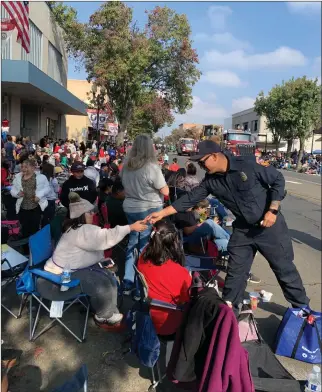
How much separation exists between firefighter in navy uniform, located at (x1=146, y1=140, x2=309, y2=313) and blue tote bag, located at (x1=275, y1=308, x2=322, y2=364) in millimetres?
261

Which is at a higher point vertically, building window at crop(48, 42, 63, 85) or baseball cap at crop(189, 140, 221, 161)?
building window at crop(48, 42, 63, 85)

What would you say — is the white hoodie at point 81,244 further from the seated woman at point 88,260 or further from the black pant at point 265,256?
the black pant at point 265,256

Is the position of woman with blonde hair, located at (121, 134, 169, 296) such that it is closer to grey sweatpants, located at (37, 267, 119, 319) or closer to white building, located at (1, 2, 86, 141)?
grey sweatpants, located at (37, 267, 119, 319)

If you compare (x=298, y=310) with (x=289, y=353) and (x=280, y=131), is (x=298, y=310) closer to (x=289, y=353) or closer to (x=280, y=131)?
(x=289, y=353)

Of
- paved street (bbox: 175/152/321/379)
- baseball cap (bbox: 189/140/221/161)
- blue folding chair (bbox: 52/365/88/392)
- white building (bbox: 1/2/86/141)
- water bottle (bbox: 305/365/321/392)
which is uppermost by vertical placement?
white building (bbox: 1/2/86/141)

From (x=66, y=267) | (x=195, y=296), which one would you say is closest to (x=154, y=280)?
(x=195, y=296)

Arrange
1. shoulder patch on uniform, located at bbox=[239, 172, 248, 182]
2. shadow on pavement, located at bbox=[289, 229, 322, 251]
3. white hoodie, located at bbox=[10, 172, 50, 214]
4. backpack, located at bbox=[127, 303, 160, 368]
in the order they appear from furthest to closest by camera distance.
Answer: shadow on pavement, located at bbox=[289, 229, 322, 251] → white hoodie, located at bbox=[10, 172, 50, 214] → shoulder patch on uniform, located at bbox=[239, 172, 248, 182] → backpack, located at bbox=[127, 303, 160, 368]

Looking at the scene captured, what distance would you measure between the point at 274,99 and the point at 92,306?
4165 cm

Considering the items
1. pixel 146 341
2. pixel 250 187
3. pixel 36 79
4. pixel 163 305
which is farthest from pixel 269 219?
pixel 36 79

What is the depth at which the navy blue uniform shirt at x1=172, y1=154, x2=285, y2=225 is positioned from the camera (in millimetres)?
3443

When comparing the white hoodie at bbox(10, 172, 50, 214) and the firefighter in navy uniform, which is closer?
the firefighter in navy uniform

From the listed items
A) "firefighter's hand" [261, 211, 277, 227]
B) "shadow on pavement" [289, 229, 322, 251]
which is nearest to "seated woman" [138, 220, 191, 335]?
"firefighter's hand" [261, 211, 277, 227]

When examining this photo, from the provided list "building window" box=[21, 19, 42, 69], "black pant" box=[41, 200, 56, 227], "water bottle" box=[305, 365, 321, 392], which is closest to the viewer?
"water bottle" box=[305, 365, 321, 392]

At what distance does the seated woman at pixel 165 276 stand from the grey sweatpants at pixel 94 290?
0.51 metres
